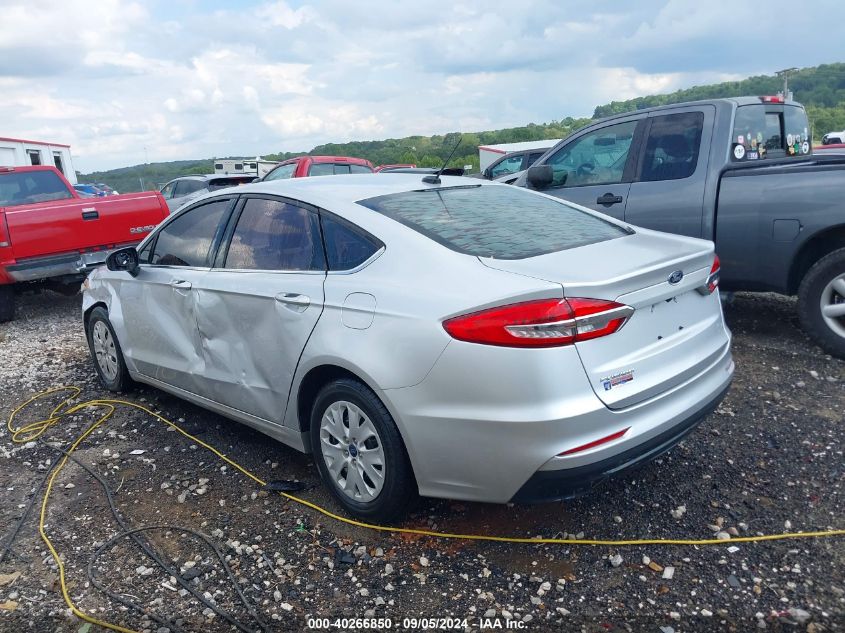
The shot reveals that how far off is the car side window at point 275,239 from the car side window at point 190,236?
27cm

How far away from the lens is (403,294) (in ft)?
9.36

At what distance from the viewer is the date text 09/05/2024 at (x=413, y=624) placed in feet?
8.48

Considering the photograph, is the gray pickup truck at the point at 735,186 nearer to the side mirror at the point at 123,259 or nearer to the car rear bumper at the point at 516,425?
the car rear bumper at the point at 516,425

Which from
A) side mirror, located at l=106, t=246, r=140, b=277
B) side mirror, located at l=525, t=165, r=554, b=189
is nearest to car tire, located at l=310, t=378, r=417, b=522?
side mirror, located at l=106, t=246, r=140, b=277

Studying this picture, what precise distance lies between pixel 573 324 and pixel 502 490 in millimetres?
718

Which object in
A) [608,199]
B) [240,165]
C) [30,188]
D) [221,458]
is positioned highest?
[240,165]

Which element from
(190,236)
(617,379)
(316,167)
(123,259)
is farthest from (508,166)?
(617,379)

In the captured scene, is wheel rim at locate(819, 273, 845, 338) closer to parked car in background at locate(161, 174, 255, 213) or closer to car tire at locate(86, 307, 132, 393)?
car tire at locate(86, 307, 132, 393)

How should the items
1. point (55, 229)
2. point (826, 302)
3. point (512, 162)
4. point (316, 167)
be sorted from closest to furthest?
point (826, 302) → point (55, 229) → point (316, 167) → point (512, 162)

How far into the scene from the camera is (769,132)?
591cm

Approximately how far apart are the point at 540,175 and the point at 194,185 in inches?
433

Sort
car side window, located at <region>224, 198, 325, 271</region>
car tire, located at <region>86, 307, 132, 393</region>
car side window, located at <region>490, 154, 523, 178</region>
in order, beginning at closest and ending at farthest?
car side window, located at <region>224, 198, 325, 271</region> → car tire, located at <region>86, 307, 132, 393</region> → car side window, located at <region>490, 154, 523, 178</region>

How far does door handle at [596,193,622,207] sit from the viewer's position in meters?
5.88

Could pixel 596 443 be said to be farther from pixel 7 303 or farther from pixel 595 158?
pixel 7 303
